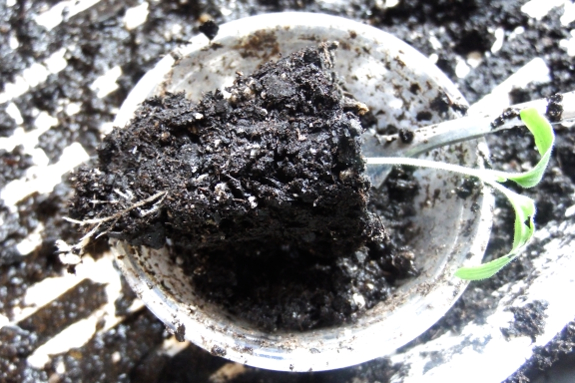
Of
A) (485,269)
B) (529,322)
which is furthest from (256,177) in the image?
(529,322)

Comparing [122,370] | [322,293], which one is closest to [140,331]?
[122,370]

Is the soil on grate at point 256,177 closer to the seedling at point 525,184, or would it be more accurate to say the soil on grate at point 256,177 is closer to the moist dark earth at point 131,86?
the seedling at point 525,184

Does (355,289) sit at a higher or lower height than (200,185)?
lower

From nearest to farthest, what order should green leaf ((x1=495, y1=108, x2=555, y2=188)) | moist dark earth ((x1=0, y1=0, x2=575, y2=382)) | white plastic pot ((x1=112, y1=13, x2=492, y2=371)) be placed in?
1. green leaf ((x1=495, y1=108, x2=555, y2=188))
2. white plastic pot ((x1=112, y1=13, x2=492, y2=371))
3. moist dark earth ((x1=0, y1=0, x2=575, y2=382))

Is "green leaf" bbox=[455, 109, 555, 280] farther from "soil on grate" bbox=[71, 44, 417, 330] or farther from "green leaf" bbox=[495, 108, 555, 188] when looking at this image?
"soil on grate" bbox=[71, 44, 417, 330]

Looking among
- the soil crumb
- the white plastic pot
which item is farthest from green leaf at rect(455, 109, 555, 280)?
the soil crumb

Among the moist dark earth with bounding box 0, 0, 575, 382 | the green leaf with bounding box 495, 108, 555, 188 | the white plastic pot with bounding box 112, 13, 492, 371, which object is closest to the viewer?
the green leaf with bounding box 495, 108, 555, 188

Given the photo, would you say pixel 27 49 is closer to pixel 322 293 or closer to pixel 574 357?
pixel 322 293
